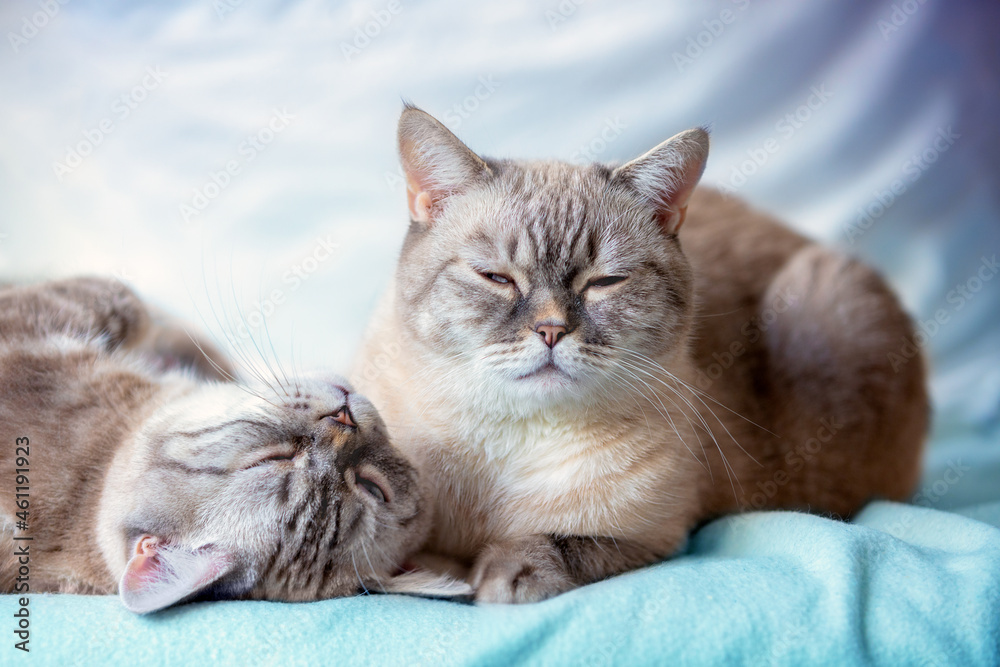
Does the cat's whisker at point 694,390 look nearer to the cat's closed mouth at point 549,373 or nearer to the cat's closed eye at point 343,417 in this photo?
the cat's closed mouth at point 549,373

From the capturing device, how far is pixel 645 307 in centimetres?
167

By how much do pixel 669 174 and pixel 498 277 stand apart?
483 mm

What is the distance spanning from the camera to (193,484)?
154 cm

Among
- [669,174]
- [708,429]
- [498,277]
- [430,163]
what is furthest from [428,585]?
[669,174]

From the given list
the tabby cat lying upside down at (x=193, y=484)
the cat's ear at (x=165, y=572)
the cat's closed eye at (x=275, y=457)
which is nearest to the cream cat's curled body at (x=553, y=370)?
the tabby cat lying upside down at (x=193, y=484)

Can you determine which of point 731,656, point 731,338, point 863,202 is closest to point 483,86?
point 731,338

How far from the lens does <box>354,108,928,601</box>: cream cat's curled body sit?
5.30 ft

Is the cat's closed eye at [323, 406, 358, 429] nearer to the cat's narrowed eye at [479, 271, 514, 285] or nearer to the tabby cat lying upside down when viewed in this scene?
the tabby cat lying upside down

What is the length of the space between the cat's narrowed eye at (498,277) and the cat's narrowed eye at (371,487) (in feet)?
1.69

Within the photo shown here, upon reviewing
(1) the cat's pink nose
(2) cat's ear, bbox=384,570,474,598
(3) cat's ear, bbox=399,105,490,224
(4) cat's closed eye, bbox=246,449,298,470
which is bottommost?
(2) cat's ear, bbox=384,570,474,598

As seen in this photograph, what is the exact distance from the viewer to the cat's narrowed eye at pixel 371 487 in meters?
1.60

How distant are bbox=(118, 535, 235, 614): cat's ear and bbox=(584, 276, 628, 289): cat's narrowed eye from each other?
3.11 feet

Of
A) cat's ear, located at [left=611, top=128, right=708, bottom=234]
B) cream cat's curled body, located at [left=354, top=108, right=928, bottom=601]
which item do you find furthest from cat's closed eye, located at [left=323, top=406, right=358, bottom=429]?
cat's ear, located at [left=611, top=128, right=708, bottom=234]

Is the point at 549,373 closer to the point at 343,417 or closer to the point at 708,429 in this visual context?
the point at 343,417
